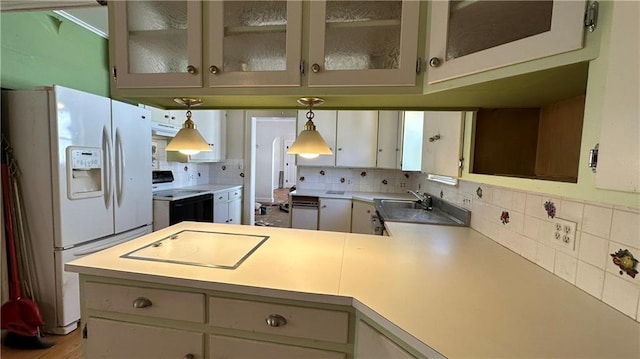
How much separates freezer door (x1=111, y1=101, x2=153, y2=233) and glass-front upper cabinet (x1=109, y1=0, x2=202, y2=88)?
4.49 feet

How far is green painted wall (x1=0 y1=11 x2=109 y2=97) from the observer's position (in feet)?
6.57

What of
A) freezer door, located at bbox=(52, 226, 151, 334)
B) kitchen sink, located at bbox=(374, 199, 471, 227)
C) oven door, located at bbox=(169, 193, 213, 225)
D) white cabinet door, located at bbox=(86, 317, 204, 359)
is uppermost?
kitchen sink, located at bbox=(374, 199, 471, 227)

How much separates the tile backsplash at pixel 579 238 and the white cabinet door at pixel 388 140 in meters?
2.05

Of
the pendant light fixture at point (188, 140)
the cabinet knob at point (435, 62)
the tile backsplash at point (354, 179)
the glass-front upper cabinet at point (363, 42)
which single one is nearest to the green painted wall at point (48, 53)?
the pendant light fixture at point (188, 140)

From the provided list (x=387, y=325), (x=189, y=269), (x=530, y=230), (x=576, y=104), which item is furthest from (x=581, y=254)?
(x=189, y=269)

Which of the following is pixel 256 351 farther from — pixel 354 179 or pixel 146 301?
pixel 354 179

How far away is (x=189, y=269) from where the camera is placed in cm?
111

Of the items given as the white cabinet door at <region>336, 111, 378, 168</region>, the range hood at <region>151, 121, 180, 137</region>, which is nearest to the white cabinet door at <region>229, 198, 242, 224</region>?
the range hood at <region>151, 121, 180, 137</region>

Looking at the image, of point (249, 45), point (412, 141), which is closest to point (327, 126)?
point (412, 141)

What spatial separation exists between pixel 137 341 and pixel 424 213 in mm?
2091

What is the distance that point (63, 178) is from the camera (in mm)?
1948

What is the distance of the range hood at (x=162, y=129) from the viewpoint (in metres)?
3.07

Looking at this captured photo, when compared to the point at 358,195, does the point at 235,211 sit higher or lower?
lower

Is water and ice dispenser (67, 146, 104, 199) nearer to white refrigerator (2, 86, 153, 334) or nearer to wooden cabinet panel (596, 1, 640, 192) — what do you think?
white refrigerator (2, 86, 153, 334)
